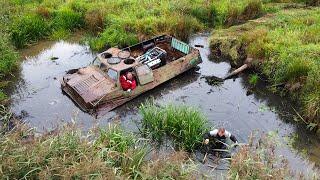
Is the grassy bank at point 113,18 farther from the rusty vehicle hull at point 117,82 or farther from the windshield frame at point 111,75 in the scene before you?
the windshield frame at point 111,75

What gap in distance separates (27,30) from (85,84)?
6269 mm

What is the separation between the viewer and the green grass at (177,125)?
12633 millimetres

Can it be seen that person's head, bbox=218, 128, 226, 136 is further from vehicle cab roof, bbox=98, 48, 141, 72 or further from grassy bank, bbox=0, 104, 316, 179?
vehicle cab roof, bbox=98, 48, 141, 72

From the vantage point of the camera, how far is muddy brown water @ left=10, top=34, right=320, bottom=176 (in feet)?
45.1

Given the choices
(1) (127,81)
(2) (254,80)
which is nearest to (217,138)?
(1) (127,81)

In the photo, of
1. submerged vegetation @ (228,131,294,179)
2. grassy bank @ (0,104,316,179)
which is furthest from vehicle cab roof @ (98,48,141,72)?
submerged vegetation @ (228,131,294,179)

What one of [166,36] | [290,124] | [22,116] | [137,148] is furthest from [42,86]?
[290,124]

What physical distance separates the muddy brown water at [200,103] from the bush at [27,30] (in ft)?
2.91

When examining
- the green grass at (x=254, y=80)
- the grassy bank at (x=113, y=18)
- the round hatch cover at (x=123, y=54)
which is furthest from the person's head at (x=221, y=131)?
the grassy bank at (x=113, y=18)

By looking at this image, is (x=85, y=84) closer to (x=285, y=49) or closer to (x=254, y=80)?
(x=254, y=80)

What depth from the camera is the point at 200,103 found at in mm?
15555

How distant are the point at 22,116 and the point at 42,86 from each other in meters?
2.26

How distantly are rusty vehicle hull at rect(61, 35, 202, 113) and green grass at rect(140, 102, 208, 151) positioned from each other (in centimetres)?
188

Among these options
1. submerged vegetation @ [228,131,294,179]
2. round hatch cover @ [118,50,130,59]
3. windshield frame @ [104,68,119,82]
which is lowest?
windshield frame @ [104,68,119,82]
